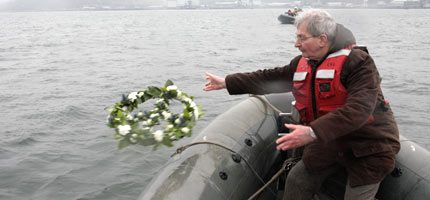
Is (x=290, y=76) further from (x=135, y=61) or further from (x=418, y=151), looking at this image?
(x=135, y=61)

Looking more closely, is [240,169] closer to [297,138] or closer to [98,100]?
[297,138]

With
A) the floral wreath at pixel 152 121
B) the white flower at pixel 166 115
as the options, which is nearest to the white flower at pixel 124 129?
the floral wreath at pixel 152 121

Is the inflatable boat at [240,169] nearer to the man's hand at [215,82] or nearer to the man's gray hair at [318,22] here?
the man's hand at [215,82]

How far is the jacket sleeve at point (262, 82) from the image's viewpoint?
3404 millimetres

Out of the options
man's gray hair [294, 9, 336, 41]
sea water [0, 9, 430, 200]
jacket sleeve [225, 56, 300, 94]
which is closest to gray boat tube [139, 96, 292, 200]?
jacket sleeve [225, 56, 300, 94]

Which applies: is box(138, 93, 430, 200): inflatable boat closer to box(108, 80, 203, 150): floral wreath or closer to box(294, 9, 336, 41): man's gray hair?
box(108, 80, 203, 150): floral wreath

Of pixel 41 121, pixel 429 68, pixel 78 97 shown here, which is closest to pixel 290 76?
pixel 41 121

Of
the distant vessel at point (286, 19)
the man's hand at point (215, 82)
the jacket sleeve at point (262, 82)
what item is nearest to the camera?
the jacket sleeve at point (262, 82)

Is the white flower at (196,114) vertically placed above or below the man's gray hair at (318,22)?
below

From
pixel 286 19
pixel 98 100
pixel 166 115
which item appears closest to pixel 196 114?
pixel 166 115

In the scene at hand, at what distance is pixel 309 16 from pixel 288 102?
2306 mm

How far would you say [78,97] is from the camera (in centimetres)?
1116

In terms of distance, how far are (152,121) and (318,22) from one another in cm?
189

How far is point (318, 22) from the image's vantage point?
8.74 feet
